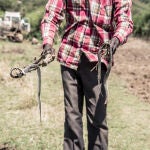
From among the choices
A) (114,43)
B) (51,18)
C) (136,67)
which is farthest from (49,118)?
(136,67)

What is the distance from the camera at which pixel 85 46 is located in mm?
4090

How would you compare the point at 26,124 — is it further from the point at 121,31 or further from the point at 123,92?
the point at 123,92

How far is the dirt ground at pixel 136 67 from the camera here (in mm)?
10546

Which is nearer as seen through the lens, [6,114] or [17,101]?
[6,114]

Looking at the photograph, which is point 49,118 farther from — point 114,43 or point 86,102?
point 114,43

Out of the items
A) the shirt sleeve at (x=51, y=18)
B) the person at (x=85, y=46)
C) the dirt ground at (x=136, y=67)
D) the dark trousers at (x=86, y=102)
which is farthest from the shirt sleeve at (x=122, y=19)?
the dirt ground at (x=136, y=67)

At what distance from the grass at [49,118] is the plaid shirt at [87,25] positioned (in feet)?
6.31

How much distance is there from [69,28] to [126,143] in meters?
2.44

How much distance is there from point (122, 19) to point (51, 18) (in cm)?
62

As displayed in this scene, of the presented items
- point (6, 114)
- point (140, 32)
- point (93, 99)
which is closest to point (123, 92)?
point (6, 114)

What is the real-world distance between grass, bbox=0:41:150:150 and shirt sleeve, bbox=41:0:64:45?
75.7 inches

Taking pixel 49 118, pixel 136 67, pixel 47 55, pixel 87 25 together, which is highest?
pixel 87 25

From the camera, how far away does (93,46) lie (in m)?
4.09

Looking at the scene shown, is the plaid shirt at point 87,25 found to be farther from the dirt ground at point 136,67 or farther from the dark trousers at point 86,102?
the dirt ground at point 136,67
